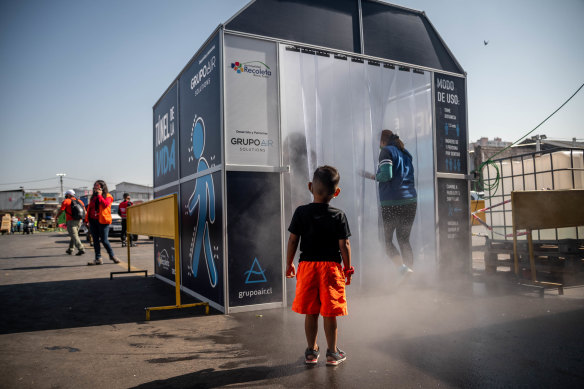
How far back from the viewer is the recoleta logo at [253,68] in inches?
206

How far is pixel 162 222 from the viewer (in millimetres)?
5637

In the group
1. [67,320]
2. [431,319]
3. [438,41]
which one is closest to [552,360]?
[431,319]

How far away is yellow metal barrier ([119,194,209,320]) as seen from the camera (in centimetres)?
503

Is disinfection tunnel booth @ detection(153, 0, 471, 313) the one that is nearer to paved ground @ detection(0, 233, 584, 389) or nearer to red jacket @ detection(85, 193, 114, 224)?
paved ground @ detection(0, 233, 584, 389)

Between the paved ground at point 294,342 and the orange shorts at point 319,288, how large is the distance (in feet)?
1.49

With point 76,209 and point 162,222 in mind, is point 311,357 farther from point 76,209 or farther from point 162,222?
point 76,209

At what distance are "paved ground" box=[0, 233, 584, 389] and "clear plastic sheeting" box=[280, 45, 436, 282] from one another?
0.89 metres

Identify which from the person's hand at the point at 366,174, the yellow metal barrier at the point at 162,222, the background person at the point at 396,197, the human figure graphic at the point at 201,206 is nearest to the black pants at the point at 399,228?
the background person at the point at 396,197

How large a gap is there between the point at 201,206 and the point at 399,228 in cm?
295

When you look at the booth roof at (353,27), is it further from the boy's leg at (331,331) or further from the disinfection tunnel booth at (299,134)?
the boy's leg at (331,331)

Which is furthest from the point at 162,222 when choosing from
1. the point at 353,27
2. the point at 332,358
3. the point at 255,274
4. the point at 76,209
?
the point at 76,209

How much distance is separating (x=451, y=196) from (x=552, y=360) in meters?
4.07

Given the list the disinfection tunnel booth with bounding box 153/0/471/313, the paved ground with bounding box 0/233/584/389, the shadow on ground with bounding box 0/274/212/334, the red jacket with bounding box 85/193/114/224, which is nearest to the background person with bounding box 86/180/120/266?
the red jacket with bounding box 85/193/114/224

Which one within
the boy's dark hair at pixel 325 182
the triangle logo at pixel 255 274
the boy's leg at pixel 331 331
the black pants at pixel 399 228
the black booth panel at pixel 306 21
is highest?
the black booth panel at pixel 306 21
